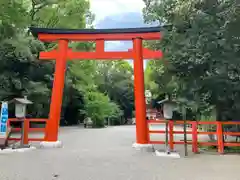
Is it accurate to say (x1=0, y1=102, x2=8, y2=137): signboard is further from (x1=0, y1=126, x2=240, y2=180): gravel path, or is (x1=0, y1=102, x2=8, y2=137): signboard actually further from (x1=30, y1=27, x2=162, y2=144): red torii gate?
(x1=30, y1=27, x2=162, y2=144): red torii gate

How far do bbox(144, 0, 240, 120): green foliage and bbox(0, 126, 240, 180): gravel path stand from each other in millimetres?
2001

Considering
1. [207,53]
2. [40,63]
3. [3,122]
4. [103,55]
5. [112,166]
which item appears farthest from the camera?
[40,63]

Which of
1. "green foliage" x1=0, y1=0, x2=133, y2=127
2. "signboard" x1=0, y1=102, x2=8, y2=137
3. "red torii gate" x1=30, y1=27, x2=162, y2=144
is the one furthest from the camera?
"green foliage" x1=0, y1=0, x2=133, y2=127

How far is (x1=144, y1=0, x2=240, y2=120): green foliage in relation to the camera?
28.9ft

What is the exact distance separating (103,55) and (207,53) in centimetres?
410

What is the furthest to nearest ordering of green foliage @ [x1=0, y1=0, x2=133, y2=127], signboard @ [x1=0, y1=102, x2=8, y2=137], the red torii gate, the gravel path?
green foliage @ [x1=0, y1=0, x2=133, y2=127]
the red torii gate
signboard @ [x1=0, y1=102, x2=8, y2=137]
the gravel path

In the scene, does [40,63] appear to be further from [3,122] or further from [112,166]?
[112,166]

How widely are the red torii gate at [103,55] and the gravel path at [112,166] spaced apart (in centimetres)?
148

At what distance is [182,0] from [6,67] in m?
12.1

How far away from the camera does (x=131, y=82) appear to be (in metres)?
38.8

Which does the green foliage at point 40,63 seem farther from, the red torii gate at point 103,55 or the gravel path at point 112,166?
the gravel path at point 112,166

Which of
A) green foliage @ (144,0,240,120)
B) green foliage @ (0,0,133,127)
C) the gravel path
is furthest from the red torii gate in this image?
green foliage @ (0,0,133,127)

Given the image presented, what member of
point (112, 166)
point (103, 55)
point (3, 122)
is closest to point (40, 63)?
point (103, 55)

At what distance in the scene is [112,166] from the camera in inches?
281
